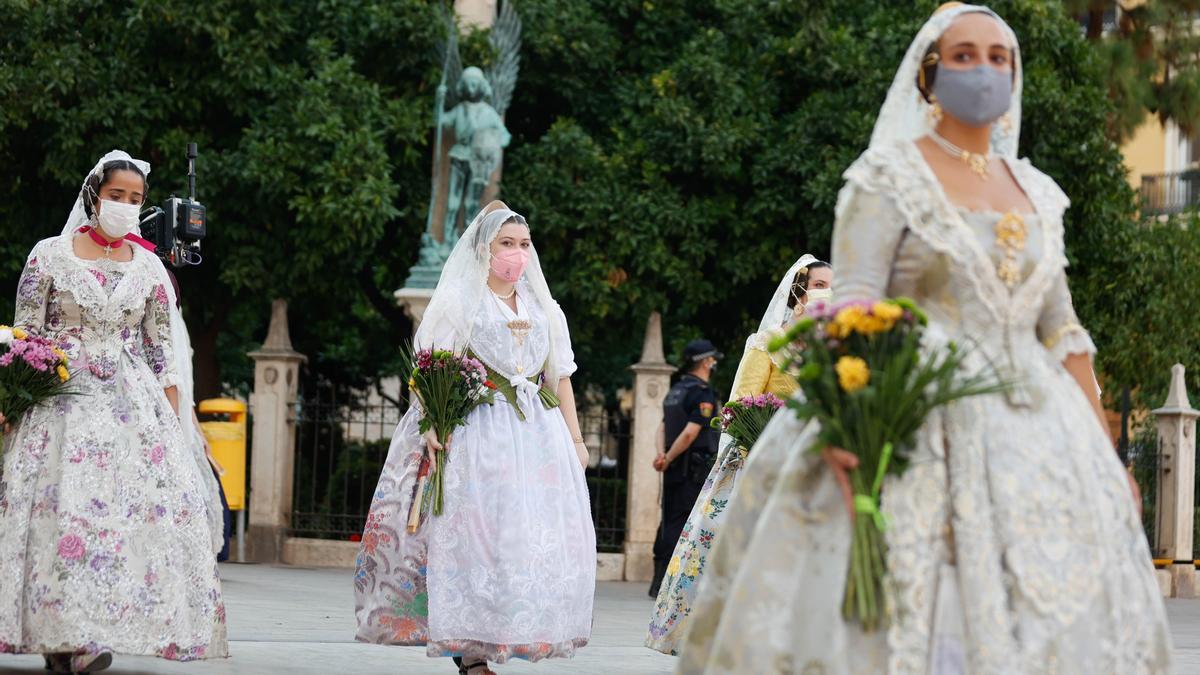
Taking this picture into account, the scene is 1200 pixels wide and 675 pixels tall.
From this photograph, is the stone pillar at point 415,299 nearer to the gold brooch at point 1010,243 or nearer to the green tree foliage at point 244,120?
the green tree foliage at point 244,120

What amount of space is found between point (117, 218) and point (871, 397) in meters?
4.48

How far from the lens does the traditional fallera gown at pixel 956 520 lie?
456 centimetres

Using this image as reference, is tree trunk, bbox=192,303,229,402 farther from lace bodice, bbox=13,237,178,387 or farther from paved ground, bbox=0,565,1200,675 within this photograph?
lace bodice, bbox=13,237,178,387

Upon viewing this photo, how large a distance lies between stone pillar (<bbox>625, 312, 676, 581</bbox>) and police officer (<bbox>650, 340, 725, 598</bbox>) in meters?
3.03

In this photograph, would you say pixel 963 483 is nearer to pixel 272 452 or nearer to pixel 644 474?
pixel 644 474

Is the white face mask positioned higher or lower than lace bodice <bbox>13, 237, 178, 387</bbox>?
higher

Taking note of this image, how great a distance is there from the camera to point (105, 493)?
7730mm

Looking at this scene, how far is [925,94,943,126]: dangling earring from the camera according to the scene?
5180 mm

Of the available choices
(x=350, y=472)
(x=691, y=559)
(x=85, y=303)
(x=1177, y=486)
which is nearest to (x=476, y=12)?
(x=350, y=472)

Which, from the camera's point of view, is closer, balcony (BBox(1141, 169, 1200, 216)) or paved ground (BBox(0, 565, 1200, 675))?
paved ground (BBox(0, 565, 1200, 675))

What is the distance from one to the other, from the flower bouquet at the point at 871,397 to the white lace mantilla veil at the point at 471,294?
4.00 metres

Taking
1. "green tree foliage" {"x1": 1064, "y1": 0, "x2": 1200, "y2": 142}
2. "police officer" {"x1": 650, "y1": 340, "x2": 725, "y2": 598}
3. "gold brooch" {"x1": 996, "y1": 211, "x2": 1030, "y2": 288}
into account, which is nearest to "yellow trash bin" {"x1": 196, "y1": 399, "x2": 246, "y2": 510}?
"police officer" {"x1": 650, "y1": 340, "x2": 725, "y2": 598}

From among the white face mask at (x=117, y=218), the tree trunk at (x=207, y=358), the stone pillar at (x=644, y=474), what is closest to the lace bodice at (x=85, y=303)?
the white face mask at (x=117, y=218)

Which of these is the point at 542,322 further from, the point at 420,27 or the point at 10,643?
the point at 420,27
